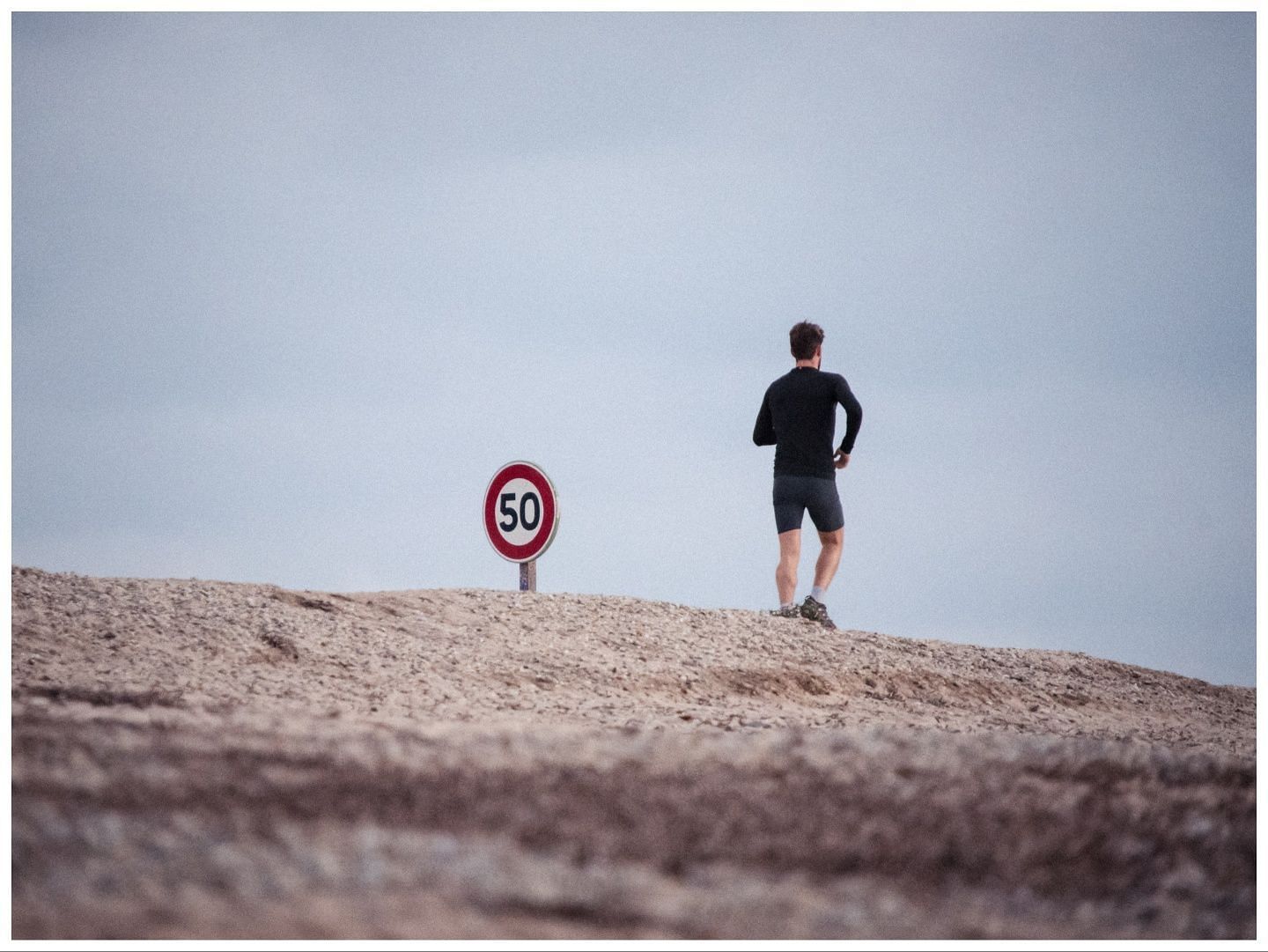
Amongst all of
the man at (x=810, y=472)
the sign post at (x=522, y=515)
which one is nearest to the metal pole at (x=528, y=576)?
the sign post at (x=522, y=515)

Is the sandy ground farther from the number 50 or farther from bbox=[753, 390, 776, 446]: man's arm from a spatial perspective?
bbox=[753, 390, 776, 446]: man's arm

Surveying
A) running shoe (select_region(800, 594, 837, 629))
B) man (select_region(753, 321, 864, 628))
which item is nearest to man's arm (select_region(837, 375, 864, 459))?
man (select_region(753, 321, 864, 628))

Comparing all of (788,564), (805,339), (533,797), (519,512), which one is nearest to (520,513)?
(519,512)

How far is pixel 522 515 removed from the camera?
9.76 metres

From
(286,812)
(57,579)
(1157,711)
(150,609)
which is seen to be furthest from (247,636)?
(1157,711)

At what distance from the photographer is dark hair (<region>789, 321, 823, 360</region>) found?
10.9m

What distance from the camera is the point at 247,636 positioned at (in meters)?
7.57

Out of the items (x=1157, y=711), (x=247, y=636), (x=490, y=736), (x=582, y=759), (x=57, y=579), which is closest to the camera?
(x=582, y=759)

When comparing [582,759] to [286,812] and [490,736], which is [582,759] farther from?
[286,812]

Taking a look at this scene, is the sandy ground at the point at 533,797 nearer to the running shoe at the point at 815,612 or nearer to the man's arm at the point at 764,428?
the running shoe at the point at 815,612

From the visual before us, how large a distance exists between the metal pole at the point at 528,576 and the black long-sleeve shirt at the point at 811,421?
7.54ft

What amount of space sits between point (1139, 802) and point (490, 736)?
256cm

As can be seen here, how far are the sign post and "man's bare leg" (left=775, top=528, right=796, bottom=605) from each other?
2093mm

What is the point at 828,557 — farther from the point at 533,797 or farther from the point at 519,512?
the point at 533,797
